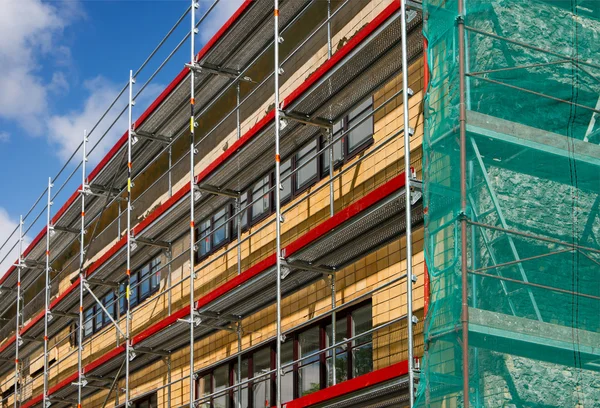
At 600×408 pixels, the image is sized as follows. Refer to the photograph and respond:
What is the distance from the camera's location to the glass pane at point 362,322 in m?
15.6

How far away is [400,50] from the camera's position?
603 inches

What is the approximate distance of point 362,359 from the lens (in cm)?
1556

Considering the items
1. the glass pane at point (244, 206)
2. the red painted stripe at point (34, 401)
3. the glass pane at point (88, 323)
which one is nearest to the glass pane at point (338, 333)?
the glass pane at point (244, 206)

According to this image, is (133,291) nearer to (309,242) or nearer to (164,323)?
(164,323)

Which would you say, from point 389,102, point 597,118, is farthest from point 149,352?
point 597,118

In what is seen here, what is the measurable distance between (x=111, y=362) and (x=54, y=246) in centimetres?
688

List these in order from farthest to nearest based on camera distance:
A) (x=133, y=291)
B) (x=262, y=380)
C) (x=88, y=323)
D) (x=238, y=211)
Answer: (x=88, y=323) < (x=133, y=291) < (x=238, y=211) < (x=262, y=380)

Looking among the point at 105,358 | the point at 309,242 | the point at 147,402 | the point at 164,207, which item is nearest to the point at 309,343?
the point at 309,242

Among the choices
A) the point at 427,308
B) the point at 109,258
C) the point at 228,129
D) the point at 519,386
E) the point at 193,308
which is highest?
the point at 228,129

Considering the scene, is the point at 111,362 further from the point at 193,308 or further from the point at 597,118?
the point at 597,118

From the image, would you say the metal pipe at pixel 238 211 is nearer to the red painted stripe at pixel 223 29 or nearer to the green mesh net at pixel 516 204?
the red painted stripe at pixel 223 29

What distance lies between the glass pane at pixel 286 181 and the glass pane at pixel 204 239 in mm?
2516

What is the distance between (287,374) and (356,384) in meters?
3.76

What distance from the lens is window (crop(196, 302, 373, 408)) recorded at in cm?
1576
